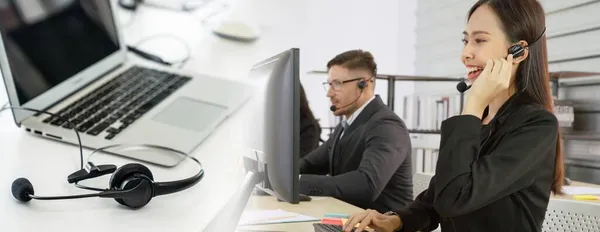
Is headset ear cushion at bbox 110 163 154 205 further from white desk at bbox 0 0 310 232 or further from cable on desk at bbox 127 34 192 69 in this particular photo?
cable on desk at bbox 127 34 192 69

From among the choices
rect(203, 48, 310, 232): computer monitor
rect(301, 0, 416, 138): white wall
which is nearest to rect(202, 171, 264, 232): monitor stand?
rect(203, 48, 310, 232): computer monitor

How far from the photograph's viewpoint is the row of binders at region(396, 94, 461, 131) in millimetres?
970

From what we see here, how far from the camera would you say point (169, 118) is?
1005mm

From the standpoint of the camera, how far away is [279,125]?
70cm

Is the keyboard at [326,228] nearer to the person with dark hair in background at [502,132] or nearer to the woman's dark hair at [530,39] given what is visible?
the person with dark hair in background at [502,132]

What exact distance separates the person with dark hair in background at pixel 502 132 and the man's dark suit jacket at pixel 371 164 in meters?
0.25

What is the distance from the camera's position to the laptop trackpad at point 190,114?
100 centimetres

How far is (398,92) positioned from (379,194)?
0.22 metres

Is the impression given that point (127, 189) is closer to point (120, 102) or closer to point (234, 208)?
point (234, 208)

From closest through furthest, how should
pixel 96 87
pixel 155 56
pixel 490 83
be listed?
pixel 490 83 < pixel 96 87 < pixel 155 56

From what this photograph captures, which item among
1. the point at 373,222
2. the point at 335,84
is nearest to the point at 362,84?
the point at 335,84

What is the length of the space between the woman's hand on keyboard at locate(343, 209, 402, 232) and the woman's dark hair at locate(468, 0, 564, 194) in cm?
28

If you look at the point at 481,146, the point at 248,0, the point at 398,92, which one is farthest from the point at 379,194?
the point at 248,0

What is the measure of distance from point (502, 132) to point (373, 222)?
10.3 inches
